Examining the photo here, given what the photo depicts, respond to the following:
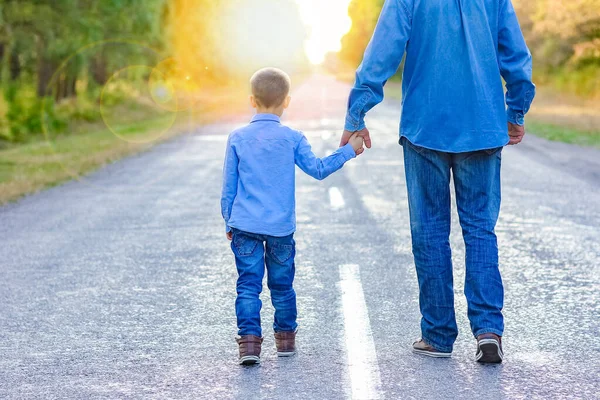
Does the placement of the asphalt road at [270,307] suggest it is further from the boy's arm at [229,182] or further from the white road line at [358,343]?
the boy's arm at [229,182]

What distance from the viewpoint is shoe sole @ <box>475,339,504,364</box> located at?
4.19 m

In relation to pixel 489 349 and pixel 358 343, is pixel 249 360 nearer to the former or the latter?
pixel 358 343

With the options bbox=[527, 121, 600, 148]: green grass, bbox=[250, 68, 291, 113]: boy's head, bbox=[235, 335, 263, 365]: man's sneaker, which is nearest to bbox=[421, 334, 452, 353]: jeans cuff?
bbox=[235, 335, 263, 365]: man's sneaker

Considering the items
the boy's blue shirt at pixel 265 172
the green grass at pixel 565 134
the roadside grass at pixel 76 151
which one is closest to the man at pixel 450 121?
the boy's blue shirt at pixel 265 172

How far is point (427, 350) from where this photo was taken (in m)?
4.38

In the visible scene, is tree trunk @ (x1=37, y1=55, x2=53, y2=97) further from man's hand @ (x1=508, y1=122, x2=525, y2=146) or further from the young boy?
man's hand @ (x1=508, y1=122, x2=525, y2=146)

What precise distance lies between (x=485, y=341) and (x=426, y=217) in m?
0.70

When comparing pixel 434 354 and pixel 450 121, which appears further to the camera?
pixel 434 354

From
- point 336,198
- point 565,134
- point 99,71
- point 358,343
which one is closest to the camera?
point 358,343

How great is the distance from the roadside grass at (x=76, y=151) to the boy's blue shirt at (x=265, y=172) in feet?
25.1

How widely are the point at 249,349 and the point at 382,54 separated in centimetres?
164

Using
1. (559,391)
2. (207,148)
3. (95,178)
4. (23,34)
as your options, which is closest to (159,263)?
(559,391)

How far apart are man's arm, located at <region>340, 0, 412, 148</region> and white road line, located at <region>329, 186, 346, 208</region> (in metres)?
5.87

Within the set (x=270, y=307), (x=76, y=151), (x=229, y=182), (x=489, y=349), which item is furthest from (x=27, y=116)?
(x=489, y=349)
